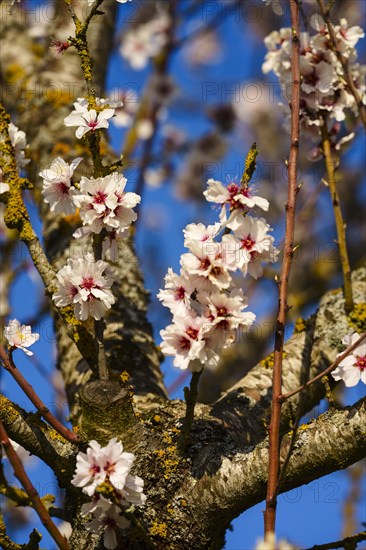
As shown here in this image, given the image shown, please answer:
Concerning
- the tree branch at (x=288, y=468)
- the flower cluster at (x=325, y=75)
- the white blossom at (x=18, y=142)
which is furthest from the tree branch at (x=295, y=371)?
the white blossom at (x=18, y=142)

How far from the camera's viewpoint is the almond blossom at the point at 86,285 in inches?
60.9

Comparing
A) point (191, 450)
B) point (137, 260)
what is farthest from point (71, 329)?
point (137, 260)

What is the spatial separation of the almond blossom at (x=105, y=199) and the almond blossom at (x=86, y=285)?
0.09 metres

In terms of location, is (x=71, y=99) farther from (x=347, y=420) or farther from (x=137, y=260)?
(x=347, y=420)

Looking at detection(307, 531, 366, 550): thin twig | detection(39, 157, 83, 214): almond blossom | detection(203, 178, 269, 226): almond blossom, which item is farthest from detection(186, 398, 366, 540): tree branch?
detection(39, 157, 83, 214): almond blossom

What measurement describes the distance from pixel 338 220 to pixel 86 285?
89cm

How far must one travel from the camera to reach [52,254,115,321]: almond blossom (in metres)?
1.55

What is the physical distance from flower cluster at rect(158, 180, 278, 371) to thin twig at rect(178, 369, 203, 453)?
70 mm

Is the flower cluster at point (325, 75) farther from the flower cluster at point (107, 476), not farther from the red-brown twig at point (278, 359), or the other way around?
the flower cluster at point (107, 476)

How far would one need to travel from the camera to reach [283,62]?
228cm

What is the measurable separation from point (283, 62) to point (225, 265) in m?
1.16

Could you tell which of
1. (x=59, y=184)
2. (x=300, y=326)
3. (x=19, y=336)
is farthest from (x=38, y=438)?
(x=300, y=326)

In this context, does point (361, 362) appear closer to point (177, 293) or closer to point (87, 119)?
point (177, 293)

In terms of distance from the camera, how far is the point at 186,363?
1.37 meters
